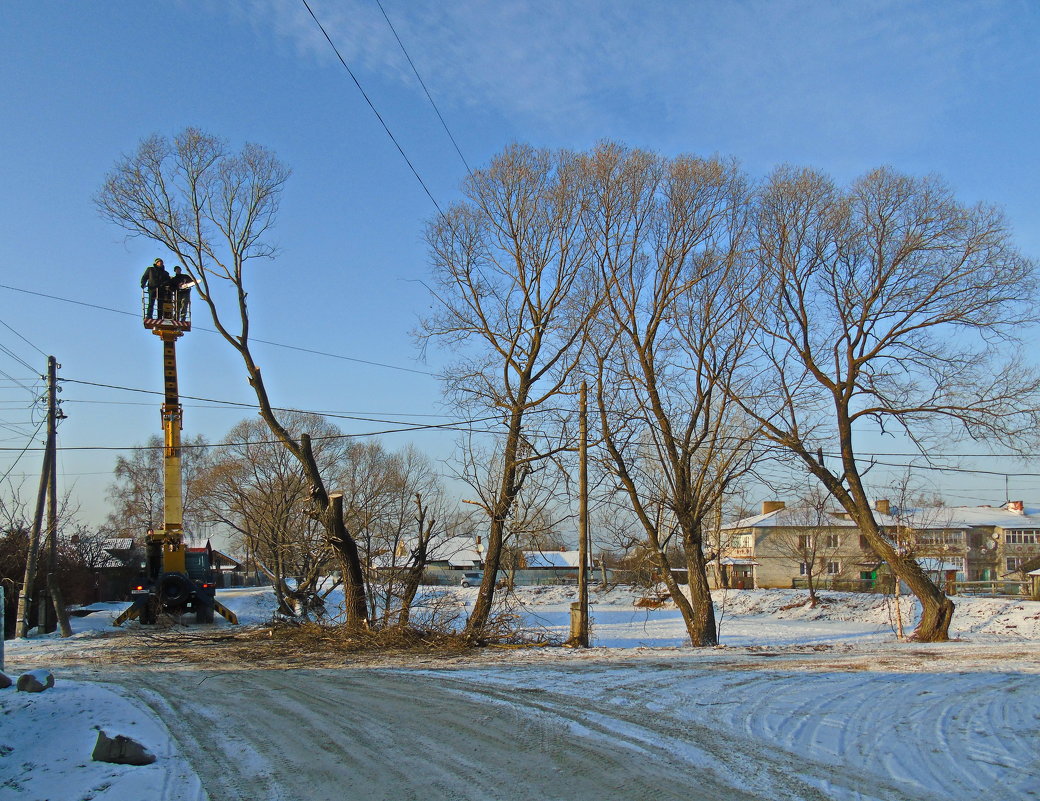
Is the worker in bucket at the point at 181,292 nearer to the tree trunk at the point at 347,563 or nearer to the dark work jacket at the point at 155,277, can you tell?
the dark work jacket at the point at 155,277

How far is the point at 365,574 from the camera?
19234 mm

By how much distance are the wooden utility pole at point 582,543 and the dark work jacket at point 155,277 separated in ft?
39.3

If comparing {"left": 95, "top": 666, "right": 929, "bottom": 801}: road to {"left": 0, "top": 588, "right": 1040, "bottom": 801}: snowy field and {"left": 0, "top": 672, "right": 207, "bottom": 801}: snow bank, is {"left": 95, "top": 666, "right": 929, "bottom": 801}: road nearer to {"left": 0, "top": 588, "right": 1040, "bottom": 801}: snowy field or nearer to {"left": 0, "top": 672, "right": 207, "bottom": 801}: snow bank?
{"left": 0, "top": 588, "right": 1040, "bottom": 801}: snowy field

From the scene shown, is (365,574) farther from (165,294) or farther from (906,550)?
(906,550)

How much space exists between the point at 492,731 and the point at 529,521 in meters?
12.6

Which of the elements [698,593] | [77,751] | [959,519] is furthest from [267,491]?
[959,519]

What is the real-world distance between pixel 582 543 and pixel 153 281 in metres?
13.9

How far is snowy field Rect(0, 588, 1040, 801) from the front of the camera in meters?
5.95

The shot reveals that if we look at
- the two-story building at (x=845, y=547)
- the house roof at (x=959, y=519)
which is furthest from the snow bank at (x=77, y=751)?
the house roof at (x=959, y=519)

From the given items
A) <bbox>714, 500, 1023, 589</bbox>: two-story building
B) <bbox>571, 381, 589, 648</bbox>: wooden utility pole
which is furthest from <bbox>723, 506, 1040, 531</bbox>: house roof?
<bbox>571, 381, 589, 648</bbox>: wooden utility pole

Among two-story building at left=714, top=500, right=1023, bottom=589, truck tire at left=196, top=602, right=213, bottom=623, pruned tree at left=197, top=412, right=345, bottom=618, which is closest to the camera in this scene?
truck tire at left=196, top=602, right=213, bottom=623

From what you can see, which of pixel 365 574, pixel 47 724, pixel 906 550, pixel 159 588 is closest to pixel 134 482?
pixel 159 588

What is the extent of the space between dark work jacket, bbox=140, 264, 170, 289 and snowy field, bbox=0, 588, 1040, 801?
11720 mm

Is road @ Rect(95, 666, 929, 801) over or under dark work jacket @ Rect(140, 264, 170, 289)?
under
